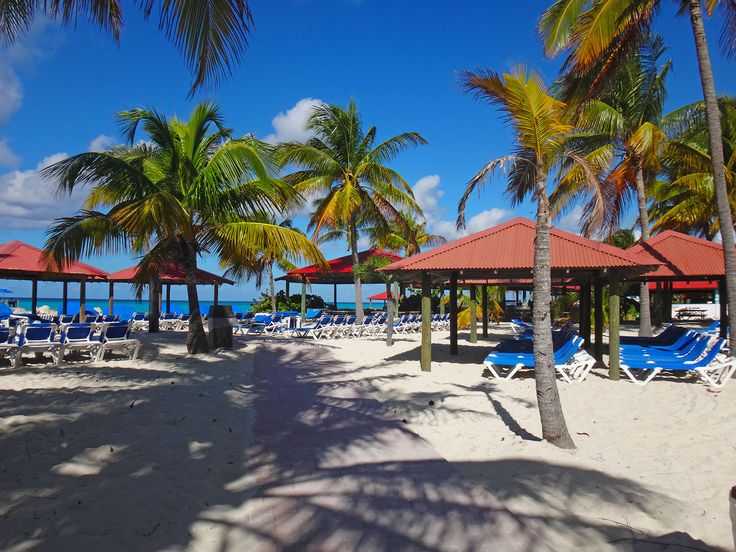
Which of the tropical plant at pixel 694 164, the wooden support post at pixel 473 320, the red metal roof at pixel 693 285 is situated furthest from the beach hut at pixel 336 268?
the red metal roof at pixel 693 285

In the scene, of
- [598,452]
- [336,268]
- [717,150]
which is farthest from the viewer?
[336,268]

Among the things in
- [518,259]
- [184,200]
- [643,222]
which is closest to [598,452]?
[518,259]

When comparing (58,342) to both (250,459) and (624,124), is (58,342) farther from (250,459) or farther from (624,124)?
(624,124)

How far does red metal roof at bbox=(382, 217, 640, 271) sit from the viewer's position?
31.8ft

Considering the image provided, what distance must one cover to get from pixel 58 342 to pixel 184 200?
386cm

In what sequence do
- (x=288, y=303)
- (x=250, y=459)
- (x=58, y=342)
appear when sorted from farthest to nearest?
(x=288, y=303), (x=58, y=342), (x=250, y=459)

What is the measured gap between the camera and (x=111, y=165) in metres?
10.1

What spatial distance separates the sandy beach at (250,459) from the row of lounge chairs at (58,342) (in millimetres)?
791

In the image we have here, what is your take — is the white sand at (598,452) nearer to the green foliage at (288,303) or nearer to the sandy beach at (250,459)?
the sandy beach at (250,459)

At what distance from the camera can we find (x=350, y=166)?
20719 millimetres

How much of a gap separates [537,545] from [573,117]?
32.3 ft

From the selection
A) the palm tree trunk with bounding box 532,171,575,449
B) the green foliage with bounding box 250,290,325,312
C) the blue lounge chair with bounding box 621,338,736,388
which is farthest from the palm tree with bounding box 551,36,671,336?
the green foliage with bounding box 250,290,325,312

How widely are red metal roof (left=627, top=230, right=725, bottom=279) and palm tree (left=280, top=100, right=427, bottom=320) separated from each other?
9627mm

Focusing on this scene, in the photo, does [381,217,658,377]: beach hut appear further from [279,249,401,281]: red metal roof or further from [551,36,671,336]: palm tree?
[279,249,401,281]: red metal roof
